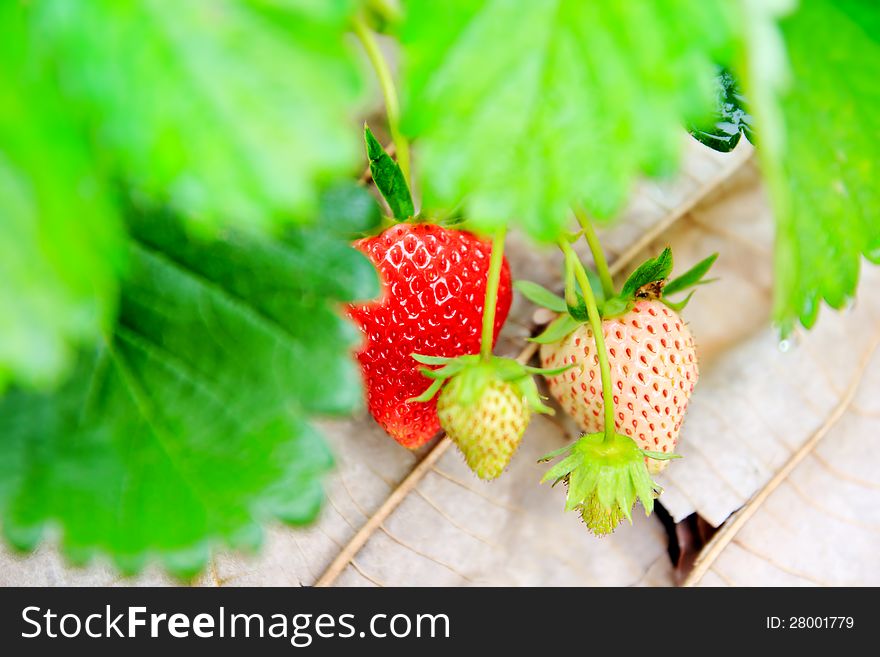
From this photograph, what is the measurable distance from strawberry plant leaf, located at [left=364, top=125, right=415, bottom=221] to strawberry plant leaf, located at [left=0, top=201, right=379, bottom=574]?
14cm

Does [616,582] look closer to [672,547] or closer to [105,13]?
[672,547]

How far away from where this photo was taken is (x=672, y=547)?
747 millimetres

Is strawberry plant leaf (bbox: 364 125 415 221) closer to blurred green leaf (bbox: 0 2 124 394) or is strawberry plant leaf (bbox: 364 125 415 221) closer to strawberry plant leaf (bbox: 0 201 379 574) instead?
strawberry plant leaf (bbox: 0 201 379 574)

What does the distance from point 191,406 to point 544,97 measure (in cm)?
21

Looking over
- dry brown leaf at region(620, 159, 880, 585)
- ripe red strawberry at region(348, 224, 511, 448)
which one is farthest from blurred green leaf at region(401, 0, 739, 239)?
dry brown leaf at region(620, 159, 880, 585)

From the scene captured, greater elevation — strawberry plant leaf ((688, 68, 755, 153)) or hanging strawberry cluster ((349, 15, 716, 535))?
strawberry plant leaf ((688, 68, 755, 153))

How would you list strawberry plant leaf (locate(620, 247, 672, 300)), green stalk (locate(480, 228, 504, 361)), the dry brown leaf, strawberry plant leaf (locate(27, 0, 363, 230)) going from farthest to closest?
1. the dry brown leaf
2. strawberry plant leaf (locate(620, 247, 672, 300))
3. green stalk (locate(480, 228, 504, 361))
4. strawberry plant leaf (locate(27, 0, 363, 230))

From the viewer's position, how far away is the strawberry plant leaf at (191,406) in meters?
0.36

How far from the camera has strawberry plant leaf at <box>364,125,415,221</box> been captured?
521 mm

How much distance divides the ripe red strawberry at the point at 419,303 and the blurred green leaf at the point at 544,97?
0.28 meters

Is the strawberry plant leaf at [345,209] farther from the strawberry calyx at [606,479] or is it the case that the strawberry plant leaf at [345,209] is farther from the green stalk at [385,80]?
the strawberry calyx at [606,479]

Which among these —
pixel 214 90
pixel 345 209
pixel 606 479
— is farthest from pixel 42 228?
pixel 606 479

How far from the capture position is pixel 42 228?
0.24m
